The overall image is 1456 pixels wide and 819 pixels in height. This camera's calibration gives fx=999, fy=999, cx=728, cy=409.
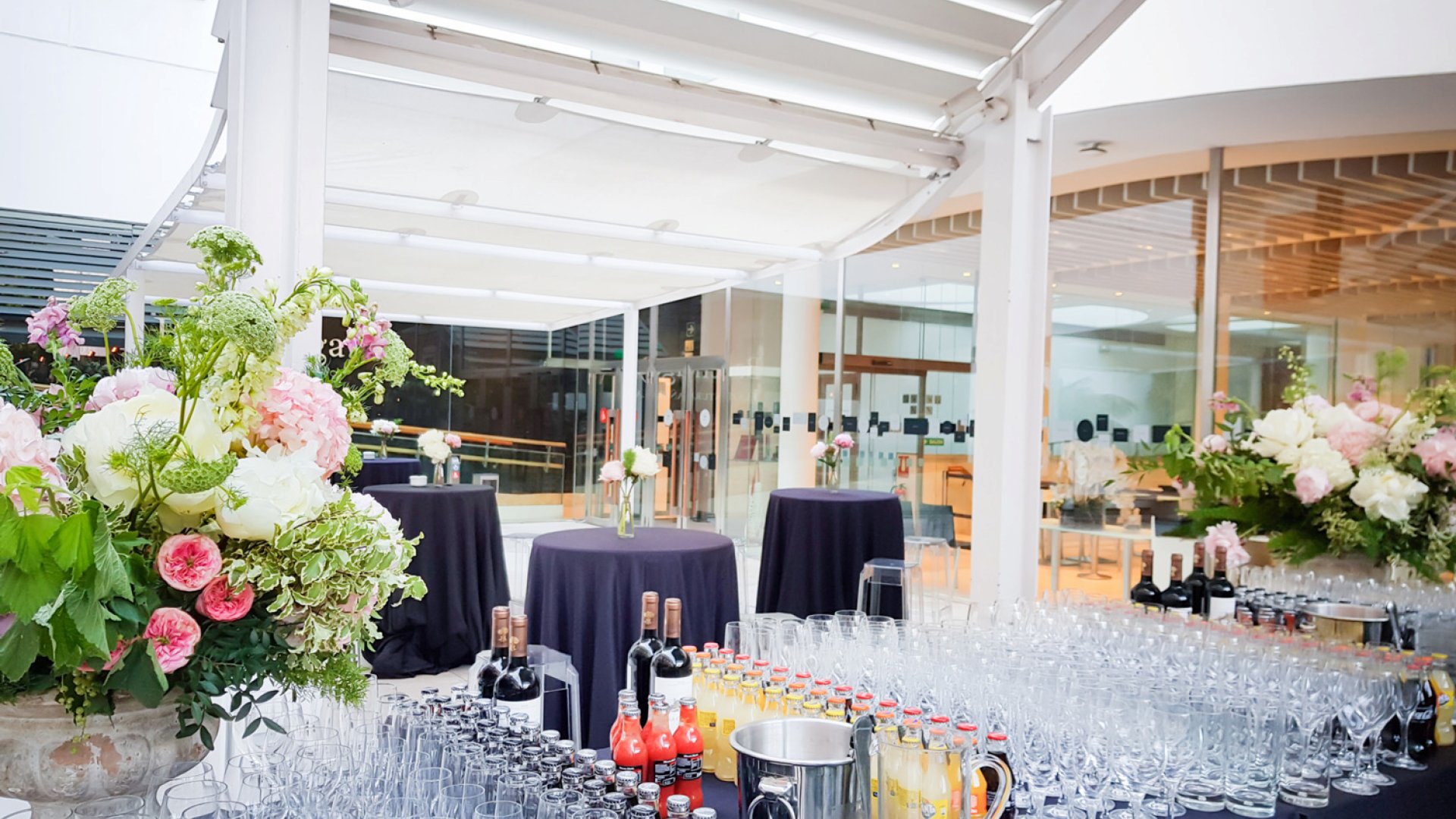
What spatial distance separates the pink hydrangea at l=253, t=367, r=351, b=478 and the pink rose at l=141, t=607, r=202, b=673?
26cm

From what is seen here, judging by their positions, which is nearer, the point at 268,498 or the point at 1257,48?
the point at 268,498

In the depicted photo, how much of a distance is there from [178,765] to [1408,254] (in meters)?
8.65

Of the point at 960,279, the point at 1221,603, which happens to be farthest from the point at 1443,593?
the point at 960,279

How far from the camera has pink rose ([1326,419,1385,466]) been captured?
3.13 meters

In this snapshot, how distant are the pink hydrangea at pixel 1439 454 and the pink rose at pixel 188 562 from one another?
3261 millimetres

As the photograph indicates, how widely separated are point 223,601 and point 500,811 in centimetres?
45

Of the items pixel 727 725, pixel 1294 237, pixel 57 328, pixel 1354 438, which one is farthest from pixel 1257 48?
pixel 57 328

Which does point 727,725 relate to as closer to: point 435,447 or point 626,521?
point 626,521

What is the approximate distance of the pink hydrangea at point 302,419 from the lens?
4.49 feet

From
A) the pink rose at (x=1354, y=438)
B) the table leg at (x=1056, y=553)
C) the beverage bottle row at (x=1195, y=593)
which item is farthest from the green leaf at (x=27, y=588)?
the table leg at (x=1056, y=553)

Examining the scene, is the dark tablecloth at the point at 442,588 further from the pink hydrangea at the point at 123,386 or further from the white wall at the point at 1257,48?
the white wall at the point at 1257,48

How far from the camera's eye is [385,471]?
8461mm

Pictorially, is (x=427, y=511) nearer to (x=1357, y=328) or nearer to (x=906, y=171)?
(x=906, y=171)

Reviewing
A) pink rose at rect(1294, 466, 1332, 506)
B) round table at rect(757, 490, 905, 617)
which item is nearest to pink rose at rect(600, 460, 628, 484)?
round table at rect(757, 490, 905, 617)
